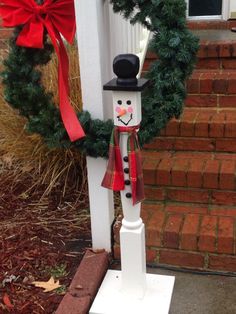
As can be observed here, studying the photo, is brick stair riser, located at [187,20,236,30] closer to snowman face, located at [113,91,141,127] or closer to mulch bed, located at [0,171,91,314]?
mulch bed, located at [0,171,91,314]

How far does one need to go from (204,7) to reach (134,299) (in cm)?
338

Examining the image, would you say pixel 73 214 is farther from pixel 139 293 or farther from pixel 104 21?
pixel 104 21

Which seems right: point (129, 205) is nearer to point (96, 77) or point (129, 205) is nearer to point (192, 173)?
point (96, 77)

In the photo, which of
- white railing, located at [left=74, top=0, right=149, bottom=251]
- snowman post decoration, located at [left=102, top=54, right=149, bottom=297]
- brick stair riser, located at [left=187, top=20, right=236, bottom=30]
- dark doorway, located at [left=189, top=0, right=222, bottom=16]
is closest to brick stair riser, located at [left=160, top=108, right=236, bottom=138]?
white railing, located at [left=74, top=0, right=149, bottom=251]

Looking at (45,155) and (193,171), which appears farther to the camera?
(45,155)

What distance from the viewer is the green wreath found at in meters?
1.97

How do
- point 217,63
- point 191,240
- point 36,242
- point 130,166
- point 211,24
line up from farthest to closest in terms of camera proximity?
point 211,24 < point 217,63 < point 36,242 < point 191,240 < point 130,166

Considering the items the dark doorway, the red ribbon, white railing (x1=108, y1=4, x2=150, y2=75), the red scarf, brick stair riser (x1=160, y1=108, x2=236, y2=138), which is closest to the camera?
the red scarf

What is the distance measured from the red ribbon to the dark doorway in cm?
274

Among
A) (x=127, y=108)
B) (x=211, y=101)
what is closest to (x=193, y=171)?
(x=211, y=101)

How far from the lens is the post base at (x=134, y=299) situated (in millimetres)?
2078

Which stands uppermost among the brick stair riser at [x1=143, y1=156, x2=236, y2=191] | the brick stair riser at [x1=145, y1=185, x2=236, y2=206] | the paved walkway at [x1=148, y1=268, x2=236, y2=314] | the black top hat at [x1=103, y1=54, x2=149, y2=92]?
the black top hat at [x1=103, y1=54, x2=149, y2=92]

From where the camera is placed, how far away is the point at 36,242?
2.67 meters

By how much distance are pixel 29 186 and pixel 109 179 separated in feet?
4.92
